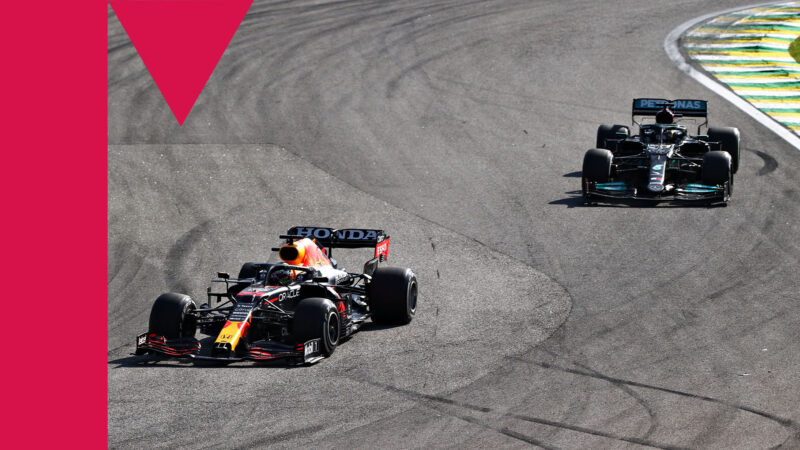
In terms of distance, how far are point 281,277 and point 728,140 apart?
1115cm

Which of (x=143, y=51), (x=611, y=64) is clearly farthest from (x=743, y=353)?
(x=143, y=51)

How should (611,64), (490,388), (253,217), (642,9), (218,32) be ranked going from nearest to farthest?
(490,388) → (253,217) → (611,64) → (218,32) → (642,9)

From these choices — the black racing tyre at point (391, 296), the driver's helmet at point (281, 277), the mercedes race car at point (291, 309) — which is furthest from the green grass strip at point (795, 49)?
the driver's helmet at point (281, 277)

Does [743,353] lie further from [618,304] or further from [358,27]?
[358,27]

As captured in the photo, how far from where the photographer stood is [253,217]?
64.6ft

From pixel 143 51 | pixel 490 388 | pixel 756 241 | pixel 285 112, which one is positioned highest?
pixel 143 51

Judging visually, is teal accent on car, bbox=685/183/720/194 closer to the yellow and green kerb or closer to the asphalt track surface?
the asphalt track surface

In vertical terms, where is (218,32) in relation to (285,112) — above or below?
above

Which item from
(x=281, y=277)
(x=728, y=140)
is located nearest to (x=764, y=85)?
(x=728, y=140)

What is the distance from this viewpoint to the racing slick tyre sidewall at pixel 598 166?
20094 mm

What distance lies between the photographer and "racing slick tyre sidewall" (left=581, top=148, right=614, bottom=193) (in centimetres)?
2009

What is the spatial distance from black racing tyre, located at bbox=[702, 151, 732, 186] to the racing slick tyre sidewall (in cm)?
175

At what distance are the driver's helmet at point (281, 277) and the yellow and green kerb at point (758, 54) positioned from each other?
14.9 metres

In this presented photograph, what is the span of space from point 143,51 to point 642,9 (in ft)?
52.3
